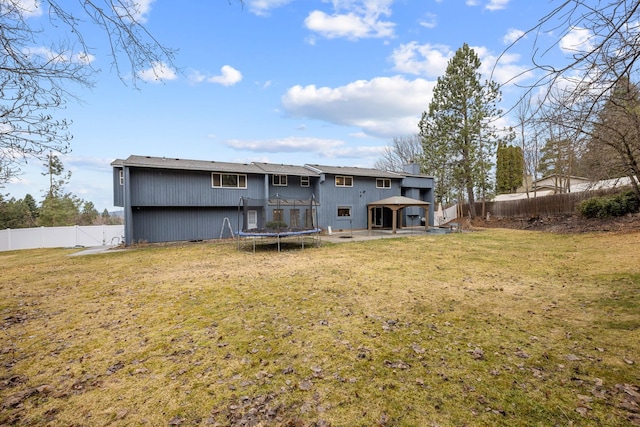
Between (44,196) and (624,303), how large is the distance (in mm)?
39376

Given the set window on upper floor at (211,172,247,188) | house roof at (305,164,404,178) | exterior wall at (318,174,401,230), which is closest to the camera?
window on upper floor at (211,172,247,188)

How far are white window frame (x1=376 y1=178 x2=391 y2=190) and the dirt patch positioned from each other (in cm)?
913

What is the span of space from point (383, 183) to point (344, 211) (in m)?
4.86

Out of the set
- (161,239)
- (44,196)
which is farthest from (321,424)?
(44,196)

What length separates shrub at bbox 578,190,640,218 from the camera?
52.3 feet

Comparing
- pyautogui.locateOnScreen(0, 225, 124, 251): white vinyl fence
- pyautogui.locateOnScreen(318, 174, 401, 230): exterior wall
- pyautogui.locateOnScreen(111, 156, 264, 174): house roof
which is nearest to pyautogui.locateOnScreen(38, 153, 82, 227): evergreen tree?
pyautogui.locateOnScreen(0, 225, 124, 251): white vinyl fence

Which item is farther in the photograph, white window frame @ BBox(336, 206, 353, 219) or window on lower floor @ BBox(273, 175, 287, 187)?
white window frame @ BBox(336, 206, 353, 219)

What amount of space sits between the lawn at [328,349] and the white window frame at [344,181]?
15.9 m

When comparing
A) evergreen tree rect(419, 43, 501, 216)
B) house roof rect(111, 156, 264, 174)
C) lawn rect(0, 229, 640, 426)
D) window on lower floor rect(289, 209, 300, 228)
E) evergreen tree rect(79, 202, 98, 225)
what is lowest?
lawn rect(0, 229, 640, 426)

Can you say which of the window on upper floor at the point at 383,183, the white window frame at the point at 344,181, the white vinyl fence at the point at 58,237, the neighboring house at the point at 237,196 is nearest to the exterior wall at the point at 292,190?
the neighboring house at the point at 237,196

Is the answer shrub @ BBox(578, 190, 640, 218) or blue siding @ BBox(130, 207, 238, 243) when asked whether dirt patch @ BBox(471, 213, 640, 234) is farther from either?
blue siding @ BBox(130, 207, 238, 243)

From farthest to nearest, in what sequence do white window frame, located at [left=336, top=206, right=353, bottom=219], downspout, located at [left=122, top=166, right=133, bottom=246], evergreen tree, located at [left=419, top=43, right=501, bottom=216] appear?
1. evergreen tree, located at [left=419, top=43, right=501, bottom=216]
2. white window frame, located at [left=336, top=206, right=353, bottom=219]
3. downspout, located at [left=122, top=166, right=133, bottom=246]

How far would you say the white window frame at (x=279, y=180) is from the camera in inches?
872

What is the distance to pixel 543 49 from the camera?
229cm
